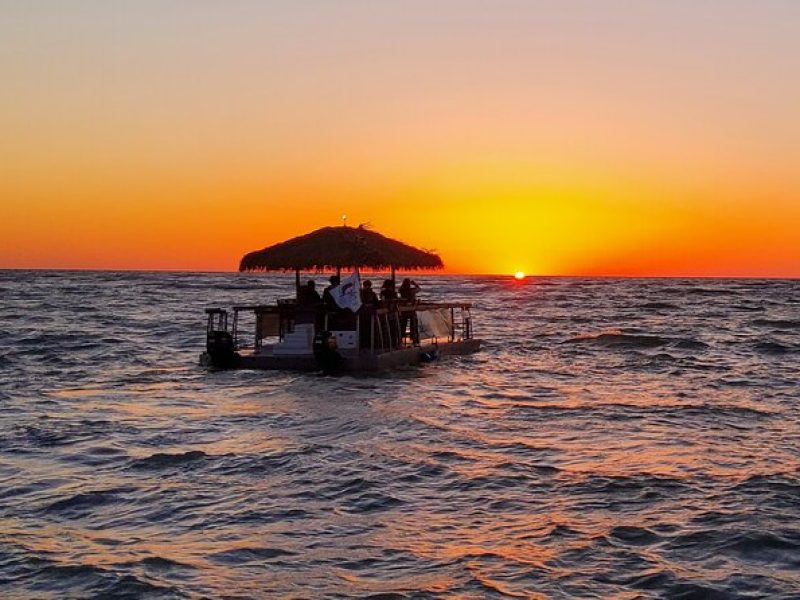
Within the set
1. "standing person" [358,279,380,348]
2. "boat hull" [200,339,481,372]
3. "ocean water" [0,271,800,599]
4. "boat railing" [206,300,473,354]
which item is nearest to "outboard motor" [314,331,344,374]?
"boat hull" [200,339,481,372]

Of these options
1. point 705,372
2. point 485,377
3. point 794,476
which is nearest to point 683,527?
point 794,476

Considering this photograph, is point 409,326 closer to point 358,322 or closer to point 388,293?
point 388,293

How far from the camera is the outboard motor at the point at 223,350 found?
22.7m

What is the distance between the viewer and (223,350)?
22672 mm

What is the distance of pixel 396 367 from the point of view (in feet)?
75.5

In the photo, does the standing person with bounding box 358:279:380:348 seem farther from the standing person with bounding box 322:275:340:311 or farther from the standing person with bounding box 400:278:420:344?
the standing person with bounding box 400:278:420:344

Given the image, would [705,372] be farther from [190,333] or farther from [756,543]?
[190,333]

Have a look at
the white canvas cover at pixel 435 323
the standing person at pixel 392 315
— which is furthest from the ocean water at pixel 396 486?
the white canvas cover at pixel 435 323

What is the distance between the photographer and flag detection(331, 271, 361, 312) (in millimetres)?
22062

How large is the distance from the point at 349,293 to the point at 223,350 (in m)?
3.37

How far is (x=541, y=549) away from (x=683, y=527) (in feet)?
5.30

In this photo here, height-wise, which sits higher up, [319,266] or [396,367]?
[319,266]

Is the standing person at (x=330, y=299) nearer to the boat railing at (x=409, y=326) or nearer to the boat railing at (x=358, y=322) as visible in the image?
the boat railing at (x=358, y=322)

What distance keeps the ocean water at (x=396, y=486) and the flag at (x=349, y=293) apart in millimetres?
1827
